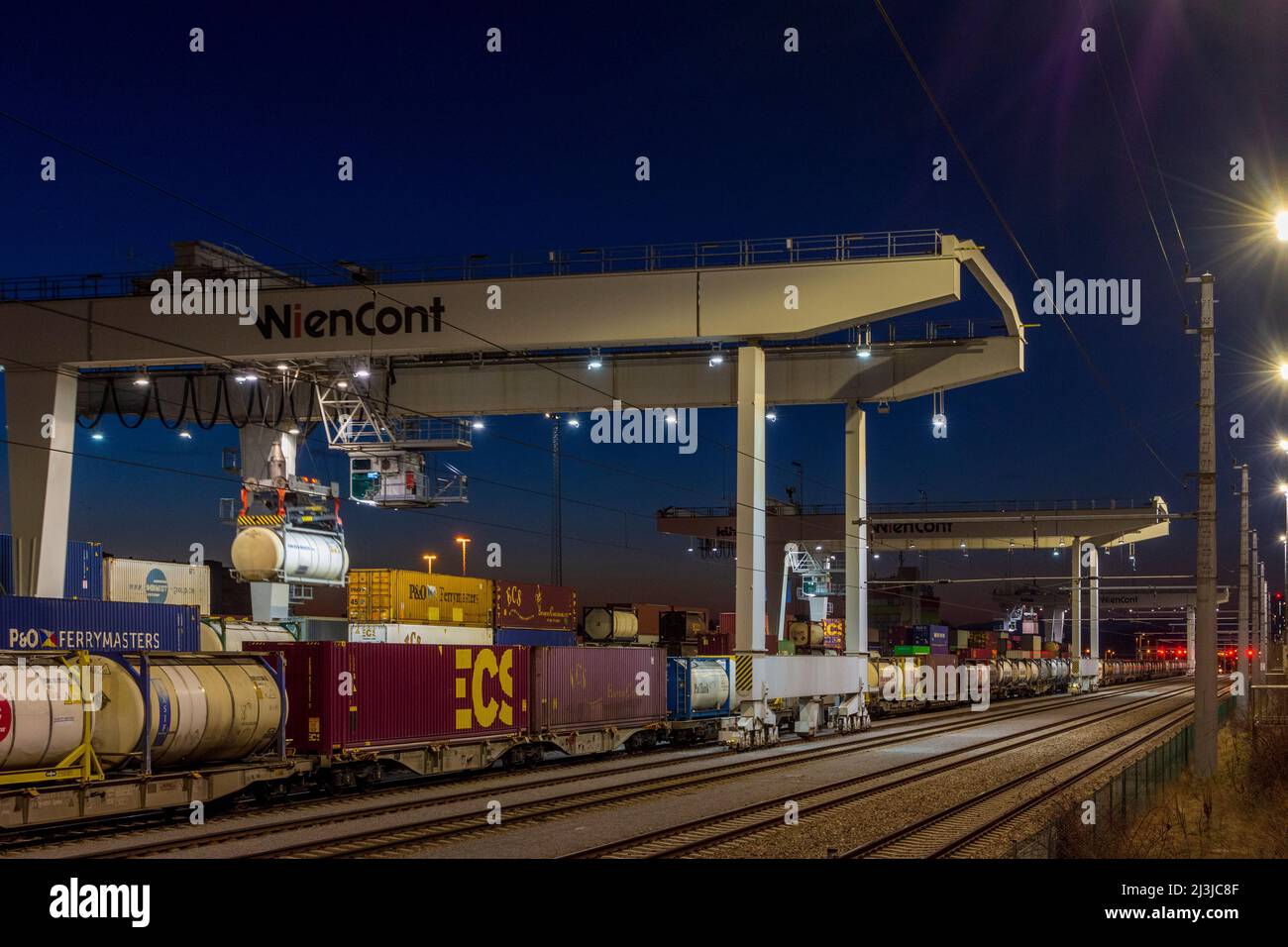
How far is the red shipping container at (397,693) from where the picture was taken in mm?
24094

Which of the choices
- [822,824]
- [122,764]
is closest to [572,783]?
[822,824]

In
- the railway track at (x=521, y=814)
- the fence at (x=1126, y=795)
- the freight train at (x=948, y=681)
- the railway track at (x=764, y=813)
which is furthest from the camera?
the freight train at (x=948, y=681)

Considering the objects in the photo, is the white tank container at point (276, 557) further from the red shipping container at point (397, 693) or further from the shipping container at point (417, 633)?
the red shipping container at point (397, 693)

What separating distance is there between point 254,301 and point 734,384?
48.3 ft

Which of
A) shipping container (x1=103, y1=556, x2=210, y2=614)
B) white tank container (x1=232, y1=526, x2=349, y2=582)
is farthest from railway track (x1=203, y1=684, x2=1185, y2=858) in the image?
shipping container (x1=103, y1=556, x2=210, y2=614)

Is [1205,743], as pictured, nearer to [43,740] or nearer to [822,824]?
[822,824]

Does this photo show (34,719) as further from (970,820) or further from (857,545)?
(857,545)

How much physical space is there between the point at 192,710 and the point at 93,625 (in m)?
5.35

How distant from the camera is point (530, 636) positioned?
136 feet

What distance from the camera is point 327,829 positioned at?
19.7 meters

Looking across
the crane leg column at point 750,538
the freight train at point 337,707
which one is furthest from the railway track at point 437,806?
the crane leg column at point 750,538

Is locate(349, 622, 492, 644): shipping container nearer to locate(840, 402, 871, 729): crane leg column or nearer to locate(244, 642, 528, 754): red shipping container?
locate(244, 642, 528, 754): red shipping container

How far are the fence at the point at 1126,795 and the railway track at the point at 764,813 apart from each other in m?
4.28

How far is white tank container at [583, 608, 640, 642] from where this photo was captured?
174 ft
